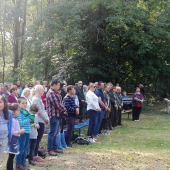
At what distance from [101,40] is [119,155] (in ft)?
43.0

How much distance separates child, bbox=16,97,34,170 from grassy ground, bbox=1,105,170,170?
0.37 m

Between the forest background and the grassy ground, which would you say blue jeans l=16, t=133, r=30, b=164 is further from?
the forest background

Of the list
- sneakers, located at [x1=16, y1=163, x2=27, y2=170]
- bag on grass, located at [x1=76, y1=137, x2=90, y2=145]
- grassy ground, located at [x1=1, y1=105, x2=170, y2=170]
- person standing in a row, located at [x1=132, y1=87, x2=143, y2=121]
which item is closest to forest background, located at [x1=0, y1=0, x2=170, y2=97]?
person standing in a row, located at [x1=132, y1=87, x2=143, y2=121]

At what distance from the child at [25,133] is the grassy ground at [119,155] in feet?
1.21

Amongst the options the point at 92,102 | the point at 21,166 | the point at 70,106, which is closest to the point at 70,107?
the point at 70,106

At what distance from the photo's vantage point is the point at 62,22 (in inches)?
728

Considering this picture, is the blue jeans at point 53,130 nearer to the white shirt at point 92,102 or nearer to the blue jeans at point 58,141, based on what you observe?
the blue jeans at point 58,141

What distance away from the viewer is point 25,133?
6.31m

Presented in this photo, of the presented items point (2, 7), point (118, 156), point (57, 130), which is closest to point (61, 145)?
point (57, 130)

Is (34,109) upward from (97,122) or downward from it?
upward

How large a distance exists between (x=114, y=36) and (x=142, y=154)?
44.9ft

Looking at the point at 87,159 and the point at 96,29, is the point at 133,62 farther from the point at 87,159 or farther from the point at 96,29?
the point at 87,159

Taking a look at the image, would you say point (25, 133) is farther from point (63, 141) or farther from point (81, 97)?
point (81, 97)

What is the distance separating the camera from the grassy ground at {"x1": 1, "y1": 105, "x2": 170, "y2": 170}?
6.96 metres
